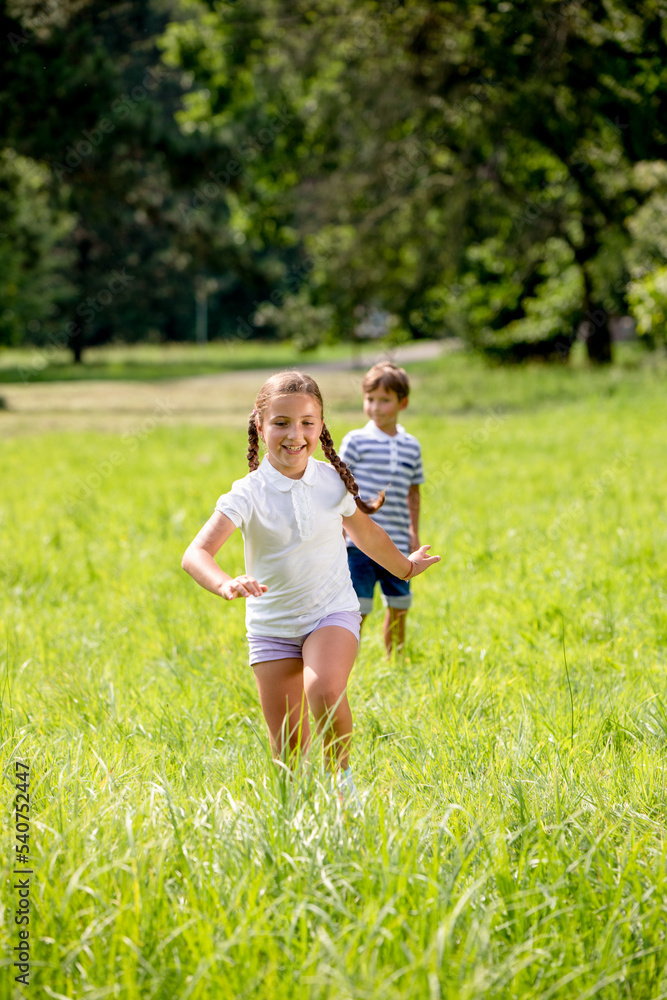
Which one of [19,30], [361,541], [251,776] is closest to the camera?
[251,776]

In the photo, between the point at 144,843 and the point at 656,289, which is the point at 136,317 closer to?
the point at 656,289

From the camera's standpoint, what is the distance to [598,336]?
23547 millimetres

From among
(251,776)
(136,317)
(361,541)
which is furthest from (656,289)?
(136,317)

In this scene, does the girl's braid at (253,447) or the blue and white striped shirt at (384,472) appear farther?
the blue and white striped shirt at (384,472)

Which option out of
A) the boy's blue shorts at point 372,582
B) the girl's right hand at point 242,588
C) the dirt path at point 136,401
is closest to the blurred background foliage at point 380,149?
the dirt path at point 136,401

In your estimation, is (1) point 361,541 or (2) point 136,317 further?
(2) point 136,317

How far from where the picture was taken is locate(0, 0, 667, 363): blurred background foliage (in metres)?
14.4

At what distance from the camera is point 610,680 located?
4.05 meters

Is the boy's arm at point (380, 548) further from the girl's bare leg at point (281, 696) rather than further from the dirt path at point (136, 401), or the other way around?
the dirt path at point (136, 401)

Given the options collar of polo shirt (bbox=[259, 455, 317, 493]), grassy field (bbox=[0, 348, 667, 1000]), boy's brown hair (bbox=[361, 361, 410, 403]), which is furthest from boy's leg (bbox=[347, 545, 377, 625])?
collar of polo shirt (bbox=[259, 455, 317, 493])

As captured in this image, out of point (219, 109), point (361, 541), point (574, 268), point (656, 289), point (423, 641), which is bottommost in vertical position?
point (423, 641)

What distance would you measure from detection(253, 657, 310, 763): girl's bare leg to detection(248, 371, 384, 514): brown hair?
56 centimetres

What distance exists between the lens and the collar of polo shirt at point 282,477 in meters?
2.96

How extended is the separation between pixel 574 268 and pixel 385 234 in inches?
272
